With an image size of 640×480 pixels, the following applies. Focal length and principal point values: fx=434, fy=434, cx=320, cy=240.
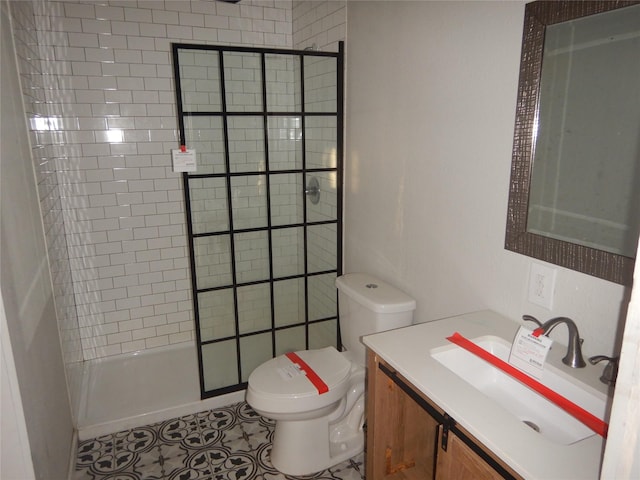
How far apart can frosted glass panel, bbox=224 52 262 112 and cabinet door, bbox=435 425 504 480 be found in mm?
1788

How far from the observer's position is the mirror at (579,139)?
116cm

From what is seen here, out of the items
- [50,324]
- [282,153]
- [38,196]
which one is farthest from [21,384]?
[282,153]

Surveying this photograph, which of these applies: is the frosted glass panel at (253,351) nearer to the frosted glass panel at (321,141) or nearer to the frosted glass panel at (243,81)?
the frosted glass panel at (321,141)

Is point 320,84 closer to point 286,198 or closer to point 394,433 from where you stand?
point 286,198

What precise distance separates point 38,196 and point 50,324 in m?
0.63

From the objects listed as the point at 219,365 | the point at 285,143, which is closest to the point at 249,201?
the point at 285,143

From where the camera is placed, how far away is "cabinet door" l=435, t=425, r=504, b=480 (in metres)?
1.07

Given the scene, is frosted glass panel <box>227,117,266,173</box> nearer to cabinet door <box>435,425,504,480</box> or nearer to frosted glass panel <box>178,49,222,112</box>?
frosted glass panel <box>178,49,222,112</box>

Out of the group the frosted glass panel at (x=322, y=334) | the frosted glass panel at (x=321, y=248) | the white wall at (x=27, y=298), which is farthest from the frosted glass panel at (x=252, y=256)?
the white wall at (x=27, y=298)

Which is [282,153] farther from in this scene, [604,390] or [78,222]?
[604,390]

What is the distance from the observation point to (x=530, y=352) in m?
1.29

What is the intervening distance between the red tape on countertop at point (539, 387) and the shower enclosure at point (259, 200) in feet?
4.31

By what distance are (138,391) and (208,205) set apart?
1393mm

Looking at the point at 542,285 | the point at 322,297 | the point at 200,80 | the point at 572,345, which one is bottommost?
the point at 322,297
